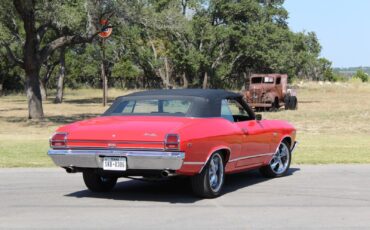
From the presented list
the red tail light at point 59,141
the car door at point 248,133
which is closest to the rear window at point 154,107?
the car door at point 248,133

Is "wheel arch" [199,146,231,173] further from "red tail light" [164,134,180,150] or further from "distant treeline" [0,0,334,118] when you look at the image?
"distant treeline" [0,0,334,118]

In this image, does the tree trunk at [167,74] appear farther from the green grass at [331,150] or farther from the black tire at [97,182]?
the black tire at [97,182]

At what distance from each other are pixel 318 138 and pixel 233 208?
11.8m

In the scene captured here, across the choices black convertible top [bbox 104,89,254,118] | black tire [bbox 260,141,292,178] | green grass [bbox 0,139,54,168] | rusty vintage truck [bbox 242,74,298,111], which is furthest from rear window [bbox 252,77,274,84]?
black convertible top [bbox 104,89,254,118]

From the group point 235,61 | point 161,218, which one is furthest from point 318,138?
point 235,61

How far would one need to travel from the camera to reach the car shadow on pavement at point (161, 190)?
29.0 feet

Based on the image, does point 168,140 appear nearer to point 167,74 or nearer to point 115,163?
point 115,163

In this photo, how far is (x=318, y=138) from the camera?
1933 cm

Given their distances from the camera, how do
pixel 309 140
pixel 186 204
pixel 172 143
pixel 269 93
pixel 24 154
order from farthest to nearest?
pixel 269 93 → pixel 309 140 → pixel 24 154 → pixel 186 204 → pixel 172 143

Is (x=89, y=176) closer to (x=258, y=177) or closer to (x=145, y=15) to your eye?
(x=258, y=177)

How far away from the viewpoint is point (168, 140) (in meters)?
8.00

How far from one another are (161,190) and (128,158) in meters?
1.60

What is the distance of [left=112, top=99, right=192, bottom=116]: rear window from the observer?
915 cm

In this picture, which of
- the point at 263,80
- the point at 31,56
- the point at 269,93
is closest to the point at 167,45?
the point at 263,80
